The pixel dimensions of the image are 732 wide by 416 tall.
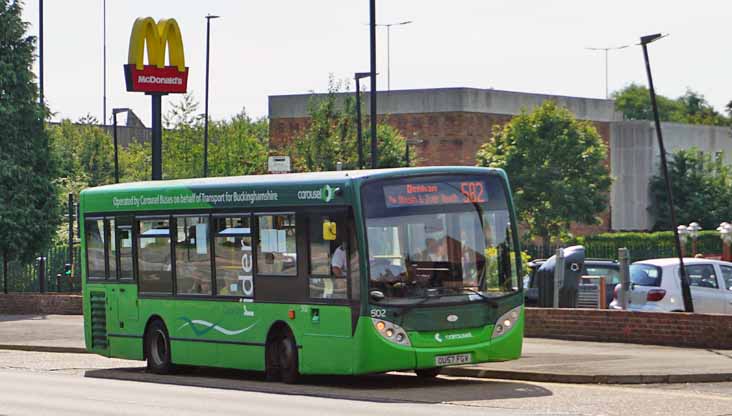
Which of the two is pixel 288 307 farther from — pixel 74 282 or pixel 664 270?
pixel 74 282

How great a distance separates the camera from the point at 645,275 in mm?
29125

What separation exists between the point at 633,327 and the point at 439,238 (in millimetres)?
7148

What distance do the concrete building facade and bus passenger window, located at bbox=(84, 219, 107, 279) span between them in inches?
2002

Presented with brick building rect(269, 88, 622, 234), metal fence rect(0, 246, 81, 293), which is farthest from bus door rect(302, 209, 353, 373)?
brick building rect(269, 88, 622, 234)

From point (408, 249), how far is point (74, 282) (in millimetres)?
32021

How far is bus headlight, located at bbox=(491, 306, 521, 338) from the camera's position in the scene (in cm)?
2030

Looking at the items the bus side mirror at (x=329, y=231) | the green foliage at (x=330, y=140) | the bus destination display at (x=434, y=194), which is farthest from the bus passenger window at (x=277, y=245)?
the green foliage at (x=330, y=140)

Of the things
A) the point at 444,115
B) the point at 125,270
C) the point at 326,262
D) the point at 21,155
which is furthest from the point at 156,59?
the point at 444,115

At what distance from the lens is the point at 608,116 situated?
295 ft

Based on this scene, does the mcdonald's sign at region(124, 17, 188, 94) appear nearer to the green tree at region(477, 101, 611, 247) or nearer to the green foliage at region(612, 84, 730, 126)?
the green tree at region(477, 101, 611, 247)

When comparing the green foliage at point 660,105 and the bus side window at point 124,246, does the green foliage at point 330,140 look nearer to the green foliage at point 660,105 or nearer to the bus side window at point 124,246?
the bus side window at point 124,246

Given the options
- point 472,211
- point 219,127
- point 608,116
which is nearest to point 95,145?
point 219,127

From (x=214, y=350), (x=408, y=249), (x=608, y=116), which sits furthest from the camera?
(x=608, y=116)

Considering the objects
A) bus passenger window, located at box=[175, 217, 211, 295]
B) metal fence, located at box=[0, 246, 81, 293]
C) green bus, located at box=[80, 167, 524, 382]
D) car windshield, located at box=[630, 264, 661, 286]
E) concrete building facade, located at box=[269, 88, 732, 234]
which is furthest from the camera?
concrete building facade, located at box=[269, 88, 732, 234]
